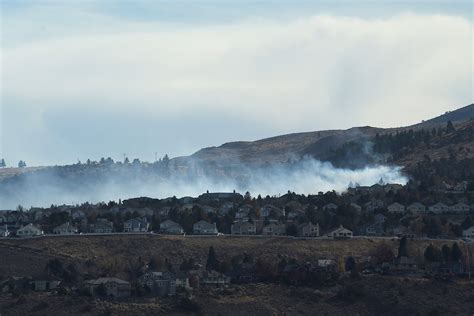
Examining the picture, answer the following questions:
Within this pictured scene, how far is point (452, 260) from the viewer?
432 feet

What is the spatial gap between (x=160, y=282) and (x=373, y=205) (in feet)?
157

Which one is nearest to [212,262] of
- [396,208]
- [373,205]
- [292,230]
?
[292,230]

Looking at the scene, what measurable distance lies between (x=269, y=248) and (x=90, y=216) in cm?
2994

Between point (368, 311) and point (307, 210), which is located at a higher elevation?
point (307, 210)

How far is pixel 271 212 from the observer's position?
16700 centimetres

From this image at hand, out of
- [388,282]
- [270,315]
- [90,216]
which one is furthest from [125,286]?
[90,216]

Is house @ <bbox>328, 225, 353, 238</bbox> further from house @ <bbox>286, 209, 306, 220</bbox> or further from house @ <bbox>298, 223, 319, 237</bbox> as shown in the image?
house @ <bbox>286, 209, 306, 220</bbox>

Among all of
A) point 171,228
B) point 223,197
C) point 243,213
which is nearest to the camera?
point 171,228

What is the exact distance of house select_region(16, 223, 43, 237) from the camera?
501 ft

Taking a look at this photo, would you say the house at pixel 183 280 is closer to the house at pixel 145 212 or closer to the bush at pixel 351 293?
the bush at pixel 351 293

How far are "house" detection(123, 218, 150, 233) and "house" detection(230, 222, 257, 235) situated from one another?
928 centimetres

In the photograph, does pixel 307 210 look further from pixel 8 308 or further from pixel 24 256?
pixel 8 308

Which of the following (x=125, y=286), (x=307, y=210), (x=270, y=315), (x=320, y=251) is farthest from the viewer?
(x=307, y=210)

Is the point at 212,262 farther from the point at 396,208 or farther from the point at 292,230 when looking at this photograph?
the point at 396,208
